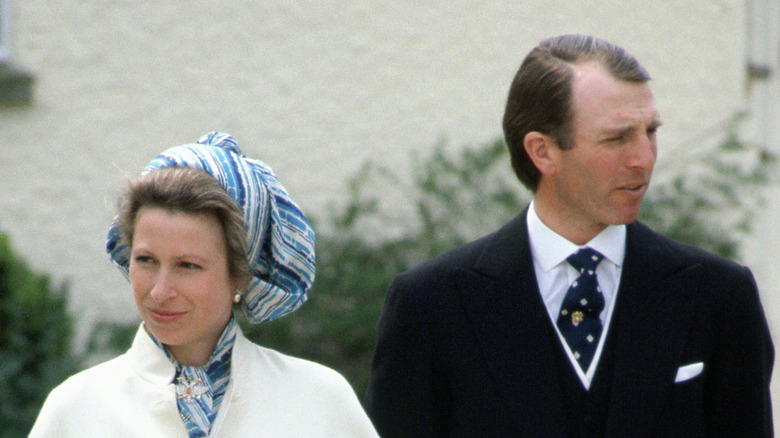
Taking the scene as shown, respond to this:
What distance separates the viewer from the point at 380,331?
366cm

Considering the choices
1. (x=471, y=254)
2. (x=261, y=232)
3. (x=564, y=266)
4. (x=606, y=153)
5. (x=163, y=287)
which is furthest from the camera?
(x=471, y=254)

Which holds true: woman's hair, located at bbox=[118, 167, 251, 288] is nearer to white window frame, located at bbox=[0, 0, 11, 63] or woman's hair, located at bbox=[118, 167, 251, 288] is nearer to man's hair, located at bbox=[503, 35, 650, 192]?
man's hair, located at bbox=[503, 35, 650, 192]

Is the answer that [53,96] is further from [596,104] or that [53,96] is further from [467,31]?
[596,104]

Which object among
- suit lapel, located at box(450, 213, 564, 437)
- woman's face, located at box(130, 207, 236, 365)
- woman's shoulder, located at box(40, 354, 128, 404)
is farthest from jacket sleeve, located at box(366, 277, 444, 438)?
woman's shoulder, located at box(40, 354, 128, 404)

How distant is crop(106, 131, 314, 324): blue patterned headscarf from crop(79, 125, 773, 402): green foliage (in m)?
3.63

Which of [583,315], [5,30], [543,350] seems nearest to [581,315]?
[583,315]

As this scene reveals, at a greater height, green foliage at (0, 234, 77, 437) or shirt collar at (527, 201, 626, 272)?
shirt collar at (527, 201, 626, 272)

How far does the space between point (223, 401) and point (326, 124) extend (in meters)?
4.63

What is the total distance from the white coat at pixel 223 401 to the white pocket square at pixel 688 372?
80 cm

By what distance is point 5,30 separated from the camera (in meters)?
7.33

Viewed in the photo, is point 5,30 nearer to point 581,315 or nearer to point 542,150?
point 542,150

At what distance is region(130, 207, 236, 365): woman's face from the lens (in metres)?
3.02

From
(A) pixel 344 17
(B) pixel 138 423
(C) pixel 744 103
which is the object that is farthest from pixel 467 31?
(B) pixel 138 423

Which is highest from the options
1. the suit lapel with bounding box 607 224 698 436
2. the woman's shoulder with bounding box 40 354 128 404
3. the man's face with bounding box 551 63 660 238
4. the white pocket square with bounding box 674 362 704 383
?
the man's face with bounding box 551 63 660 238
